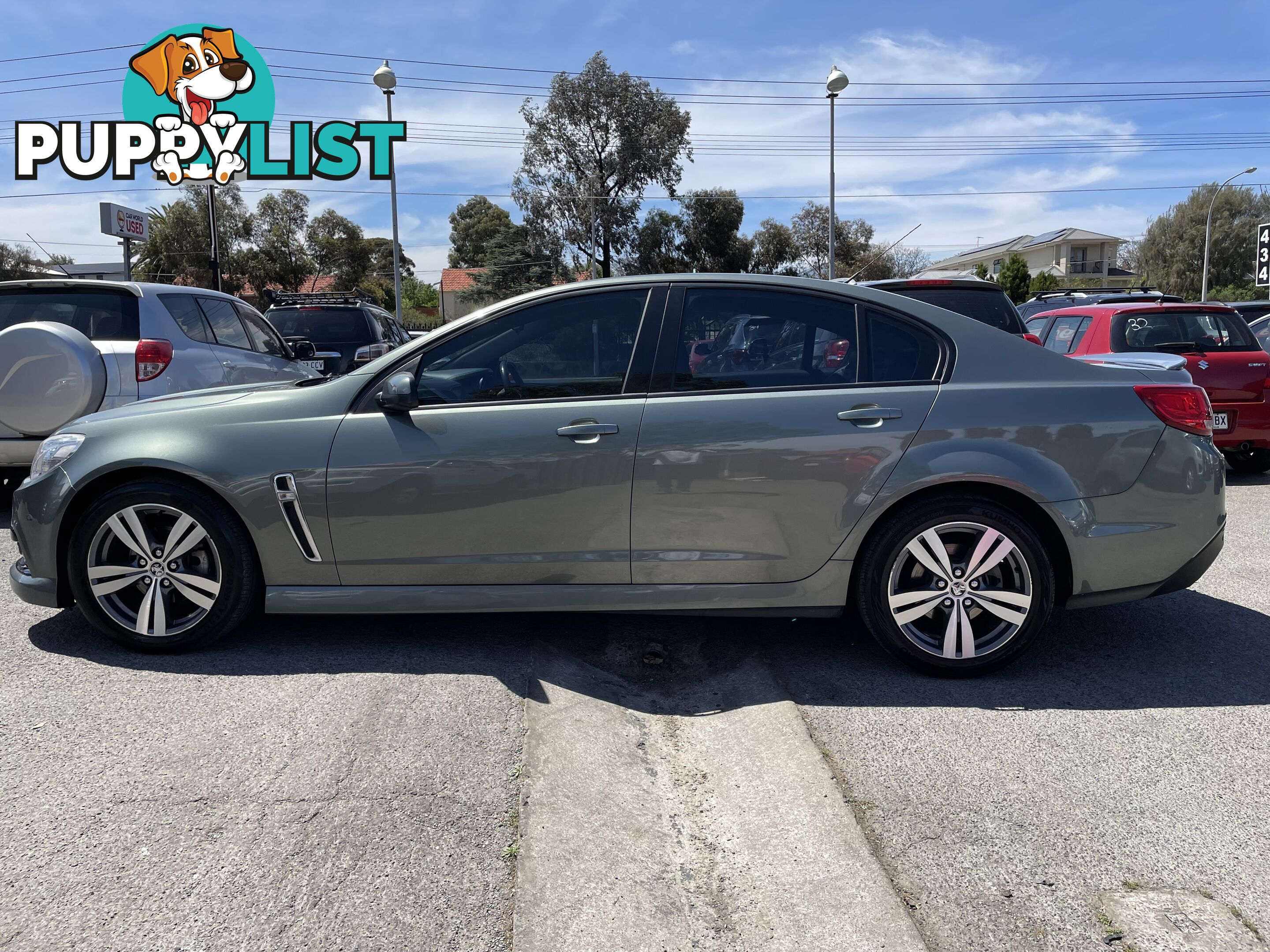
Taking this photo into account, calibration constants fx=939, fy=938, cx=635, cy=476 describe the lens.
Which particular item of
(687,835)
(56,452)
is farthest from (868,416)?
(56,452)

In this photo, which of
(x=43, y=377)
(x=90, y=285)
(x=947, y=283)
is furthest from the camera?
(x=947, y=283)

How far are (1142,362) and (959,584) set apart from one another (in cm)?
138

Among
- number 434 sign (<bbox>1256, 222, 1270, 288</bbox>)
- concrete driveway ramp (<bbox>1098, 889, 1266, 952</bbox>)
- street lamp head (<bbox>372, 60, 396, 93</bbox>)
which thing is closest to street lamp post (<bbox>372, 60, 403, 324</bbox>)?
street lamp head (<bbox>372, 60, 396, 93</bbox>)

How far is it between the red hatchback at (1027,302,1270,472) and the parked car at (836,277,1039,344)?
96 cm

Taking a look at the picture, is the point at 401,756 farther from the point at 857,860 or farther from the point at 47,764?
the point at 857,860

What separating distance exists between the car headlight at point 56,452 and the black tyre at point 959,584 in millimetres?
3481

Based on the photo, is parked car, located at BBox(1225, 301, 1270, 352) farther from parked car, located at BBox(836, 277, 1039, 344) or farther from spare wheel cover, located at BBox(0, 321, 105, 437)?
spare wheel cover, located at BBox(0, 321, 105, 437)

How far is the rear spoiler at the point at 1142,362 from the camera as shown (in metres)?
4.04

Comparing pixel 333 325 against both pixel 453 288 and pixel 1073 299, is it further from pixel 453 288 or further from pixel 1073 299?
pixel 453 288

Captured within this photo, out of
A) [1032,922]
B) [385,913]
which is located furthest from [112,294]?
[1032,922]

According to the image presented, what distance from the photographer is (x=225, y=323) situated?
26.7 ft

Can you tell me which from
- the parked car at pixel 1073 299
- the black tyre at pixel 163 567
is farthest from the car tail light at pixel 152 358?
the parked car at pixel 1073 299

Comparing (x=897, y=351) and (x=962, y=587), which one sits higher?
(x=897, y=351)

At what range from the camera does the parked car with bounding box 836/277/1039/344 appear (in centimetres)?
780
